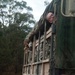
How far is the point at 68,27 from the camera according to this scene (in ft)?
11.4

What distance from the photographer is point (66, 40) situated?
3.46 metres

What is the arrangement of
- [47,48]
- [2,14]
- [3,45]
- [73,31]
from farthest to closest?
[2,14] → [3,45] → [47,48] → [73,31]

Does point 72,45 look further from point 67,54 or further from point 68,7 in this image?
point 68,7

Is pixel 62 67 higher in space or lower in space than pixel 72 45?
lower

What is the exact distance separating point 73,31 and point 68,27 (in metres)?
0.09

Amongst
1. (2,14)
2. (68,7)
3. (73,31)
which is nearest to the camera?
(68,7)

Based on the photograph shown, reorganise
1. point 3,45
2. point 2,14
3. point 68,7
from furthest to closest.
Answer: point 2,14 < point 3,45 < point 68,7

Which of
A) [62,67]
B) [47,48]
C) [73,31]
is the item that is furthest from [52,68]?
[47,48]

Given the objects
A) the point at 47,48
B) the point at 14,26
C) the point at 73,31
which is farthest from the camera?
the point at 14,26

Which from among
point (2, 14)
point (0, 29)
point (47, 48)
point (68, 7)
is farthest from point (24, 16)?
point (68, 7)

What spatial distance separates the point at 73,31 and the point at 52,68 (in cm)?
53

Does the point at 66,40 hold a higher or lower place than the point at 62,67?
higher

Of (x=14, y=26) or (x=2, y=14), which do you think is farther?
(x=2, y=14)

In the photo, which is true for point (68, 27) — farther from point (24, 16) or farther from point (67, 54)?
point (24, 16)
